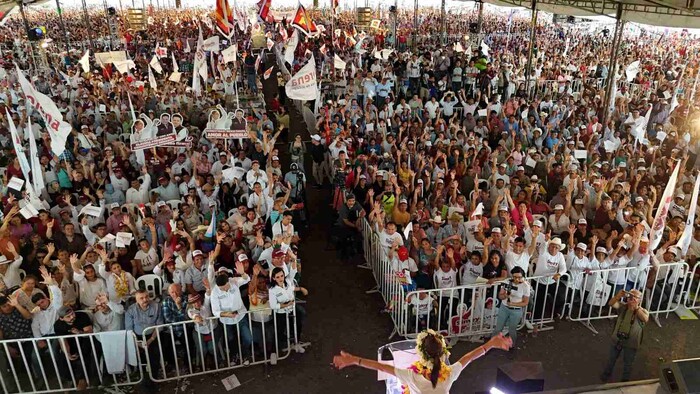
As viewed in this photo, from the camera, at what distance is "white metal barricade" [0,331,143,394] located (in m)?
6.76

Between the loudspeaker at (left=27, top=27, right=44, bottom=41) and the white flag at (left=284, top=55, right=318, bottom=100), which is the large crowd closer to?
the white flag at (left=284, top=55, right=318, bottom=100)

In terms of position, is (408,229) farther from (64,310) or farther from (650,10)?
(650,10)

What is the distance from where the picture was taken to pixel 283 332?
7781mm

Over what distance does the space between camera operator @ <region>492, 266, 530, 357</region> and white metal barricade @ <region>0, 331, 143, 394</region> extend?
5.05 m

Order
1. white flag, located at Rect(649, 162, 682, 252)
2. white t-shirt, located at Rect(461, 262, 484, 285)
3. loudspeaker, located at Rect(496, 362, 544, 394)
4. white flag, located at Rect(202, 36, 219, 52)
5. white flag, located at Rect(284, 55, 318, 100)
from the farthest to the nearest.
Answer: white flag, located at Rect(202, 36, 219, 52) → white flag, located at Rect(284, 55, 318, 100) → white t-shirt, located at Rect(461, 262, 484, 285) → white flag, located at Rect(649, 162, 682, 252) → loudspeaker, located at Rect(496, 362, 544, 394)

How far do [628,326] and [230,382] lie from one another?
5364 millimetres

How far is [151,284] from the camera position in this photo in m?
8.04

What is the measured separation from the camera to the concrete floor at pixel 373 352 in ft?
23.9

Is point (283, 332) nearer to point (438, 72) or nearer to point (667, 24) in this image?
point (667, 24)

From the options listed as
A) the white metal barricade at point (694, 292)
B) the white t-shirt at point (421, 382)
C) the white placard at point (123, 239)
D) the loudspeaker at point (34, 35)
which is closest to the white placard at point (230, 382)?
the white placard at point (123, 239)

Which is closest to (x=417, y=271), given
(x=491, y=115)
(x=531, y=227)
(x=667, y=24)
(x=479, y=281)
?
(x=479, y=281)

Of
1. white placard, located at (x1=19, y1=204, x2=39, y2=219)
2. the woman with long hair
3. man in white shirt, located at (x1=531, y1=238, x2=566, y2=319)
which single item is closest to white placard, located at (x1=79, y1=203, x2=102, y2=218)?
white placard, located at (x1=19, y1=204, x2=39, y2=219)

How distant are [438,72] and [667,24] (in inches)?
364

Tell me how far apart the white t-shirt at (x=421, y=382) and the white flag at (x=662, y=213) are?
177 inches
